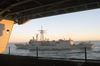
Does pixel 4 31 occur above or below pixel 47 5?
below

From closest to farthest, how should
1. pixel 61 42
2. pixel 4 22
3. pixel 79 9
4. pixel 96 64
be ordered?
pixel 96 64 < pixel 79 9 < pixel 4 22 < pixel 61 42

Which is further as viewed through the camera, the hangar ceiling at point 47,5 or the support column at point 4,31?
the support column at point 4,31

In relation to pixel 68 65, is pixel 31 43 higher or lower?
lower

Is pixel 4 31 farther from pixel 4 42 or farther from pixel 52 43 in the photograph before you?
pixel 52 43

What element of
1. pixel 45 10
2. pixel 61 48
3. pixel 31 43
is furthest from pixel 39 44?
pixel 45 10

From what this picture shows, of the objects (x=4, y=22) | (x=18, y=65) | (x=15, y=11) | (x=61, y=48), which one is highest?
(x=15, y=11)

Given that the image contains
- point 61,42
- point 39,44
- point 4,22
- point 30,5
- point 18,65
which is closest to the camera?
point 18,65

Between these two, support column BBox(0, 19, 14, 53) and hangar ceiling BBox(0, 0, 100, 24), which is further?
support column BBox(0, 19, 14, 53)

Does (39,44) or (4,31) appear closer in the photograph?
(4,31)

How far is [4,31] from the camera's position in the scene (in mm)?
13297

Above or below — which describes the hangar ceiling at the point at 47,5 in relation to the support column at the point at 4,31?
above

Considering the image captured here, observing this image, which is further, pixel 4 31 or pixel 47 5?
pixel 4 31

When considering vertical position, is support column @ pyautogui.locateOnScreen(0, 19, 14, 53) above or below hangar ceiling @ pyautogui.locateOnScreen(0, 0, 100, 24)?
below

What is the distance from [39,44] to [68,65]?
55258 mm
